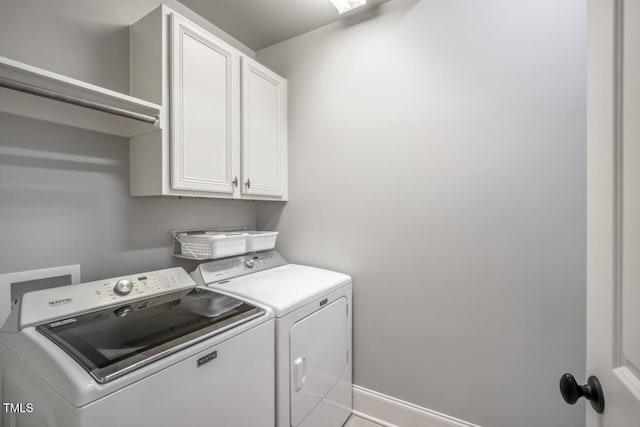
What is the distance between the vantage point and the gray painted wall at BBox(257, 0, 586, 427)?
4.51 feet

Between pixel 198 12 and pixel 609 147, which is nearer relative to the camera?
pixel 609 147

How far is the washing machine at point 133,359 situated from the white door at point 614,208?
1069 millimetres

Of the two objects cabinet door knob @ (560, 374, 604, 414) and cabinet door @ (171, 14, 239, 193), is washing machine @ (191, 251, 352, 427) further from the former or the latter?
cabinet door knob @ (560, 374, 604, 414)

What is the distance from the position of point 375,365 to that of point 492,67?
6.38 feet

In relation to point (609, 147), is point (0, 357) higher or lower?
lower

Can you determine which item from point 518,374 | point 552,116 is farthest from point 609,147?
point 518,374

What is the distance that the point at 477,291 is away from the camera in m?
1.57

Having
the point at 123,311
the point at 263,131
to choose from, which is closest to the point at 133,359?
the point at 123,311

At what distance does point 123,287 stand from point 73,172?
2.02 ft

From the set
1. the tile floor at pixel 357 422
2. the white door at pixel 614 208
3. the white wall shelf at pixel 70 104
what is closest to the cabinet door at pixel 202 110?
the white wall shelf at pixel 70 104

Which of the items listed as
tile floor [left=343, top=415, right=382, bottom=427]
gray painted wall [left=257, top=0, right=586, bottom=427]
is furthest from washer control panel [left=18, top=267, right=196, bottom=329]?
tile floor [left=343, top=415, right=382, bottom=427]

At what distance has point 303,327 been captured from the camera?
4.69 ft

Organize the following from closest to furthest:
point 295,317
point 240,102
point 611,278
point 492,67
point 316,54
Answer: point 611,278, point 295,317, point 492,67, point 240,102, point 316,54

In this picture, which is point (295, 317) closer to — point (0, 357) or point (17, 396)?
point (17, 396)
